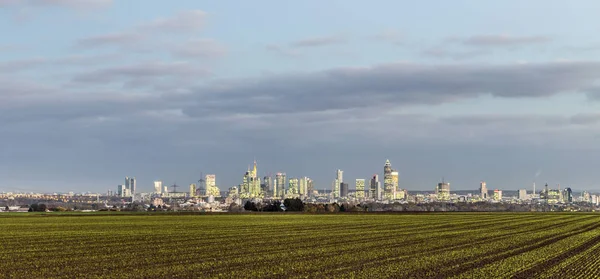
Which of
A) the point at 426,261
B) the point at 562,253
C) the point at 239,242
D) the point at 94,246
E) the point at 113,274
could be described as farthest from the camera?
the point at 239,242

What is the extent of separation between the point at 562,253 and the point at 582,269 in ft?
36.4

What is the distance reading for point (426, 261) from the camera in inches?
1688

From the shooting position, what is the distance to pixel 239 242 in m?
59.8

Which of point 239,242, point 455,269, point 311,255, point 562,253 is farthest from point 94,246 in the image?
point 562,253

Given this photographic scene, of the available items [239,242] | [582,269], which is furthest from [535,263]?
[239,242]

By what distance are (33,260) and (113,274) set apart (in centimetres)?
984

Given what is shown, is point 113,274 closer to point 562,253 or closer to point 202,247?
point 202,247

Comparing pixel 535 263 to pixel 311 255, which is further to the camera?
pixel 311 255

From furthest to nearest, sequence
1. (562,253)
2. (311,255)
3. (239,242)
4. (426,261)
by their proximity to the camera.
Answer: (239,242), (562,253), (311,255), (426,261)

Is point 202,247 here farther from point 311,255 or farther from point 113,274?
point 113,274

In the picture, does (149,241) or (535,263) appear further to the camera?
(149,241)

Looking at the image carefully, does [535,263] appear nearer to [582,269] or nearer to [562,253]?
[582,269]

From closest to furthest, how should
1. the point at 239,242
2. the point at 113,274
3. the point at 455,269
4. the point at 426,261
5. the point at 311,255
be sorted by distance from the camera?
the point at 113,274
the point at 455,269
the point at 426,261
the point at 311,255
the point at 239,242

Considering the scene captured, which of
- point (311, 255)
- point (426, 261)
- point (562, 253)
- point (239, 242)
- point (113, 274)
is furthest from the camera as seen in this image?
point (239, 242)
